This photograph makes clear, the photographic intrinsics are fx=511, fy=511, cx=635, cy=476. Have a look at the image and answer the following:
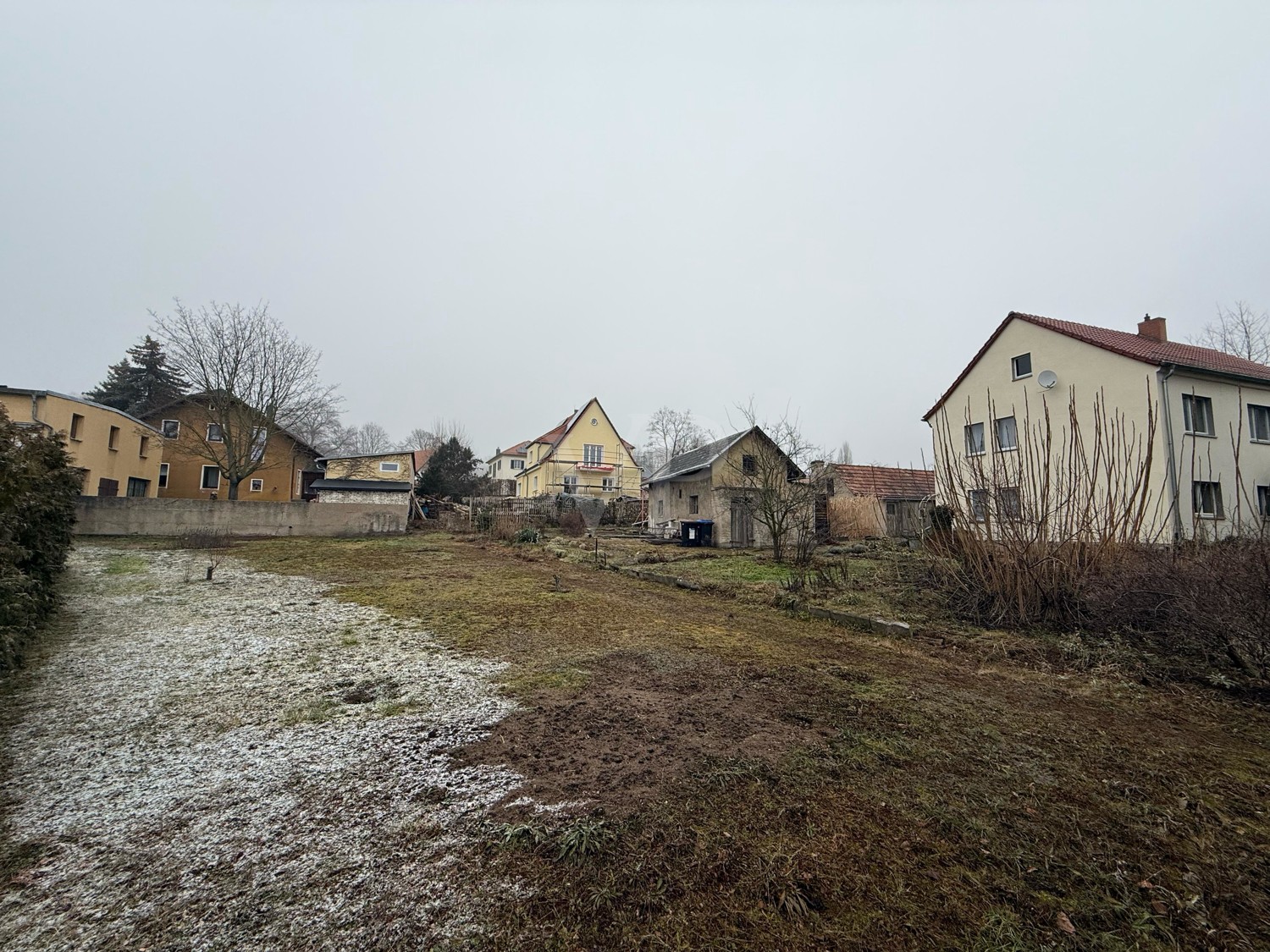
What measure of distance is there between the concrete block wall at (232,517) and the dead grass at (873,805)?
58.0ft

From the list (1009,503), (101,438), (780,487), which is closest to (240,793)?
(1009,503)

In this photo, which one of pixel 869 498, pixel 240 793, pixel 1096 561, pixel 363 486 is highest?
pixel 363 486

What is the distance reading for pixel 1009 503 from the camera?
6.39 meters

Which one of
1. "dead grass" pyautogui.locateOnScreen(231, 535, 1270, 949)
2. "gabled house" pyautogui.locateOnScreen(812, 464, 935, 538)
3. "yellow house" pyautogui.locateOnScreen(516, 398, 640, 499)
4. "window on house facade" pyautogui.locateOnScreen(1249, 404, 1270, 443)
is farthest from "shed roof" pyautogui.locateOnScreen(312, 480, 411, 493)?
"window on house facade" pyautogui.locateOnScreen(1249, 404, 1270, 443)

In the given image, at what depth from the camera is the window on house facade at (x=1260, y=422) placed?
15.4m

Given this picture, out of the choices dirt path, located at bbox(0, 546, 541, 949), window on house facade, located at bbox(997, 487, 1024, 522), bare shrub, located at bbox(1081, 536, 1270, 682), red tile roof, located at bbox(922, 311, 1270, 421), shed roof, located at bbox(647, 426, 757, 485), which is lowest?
dirt path, located at bbox(0, 546, 541, 949)

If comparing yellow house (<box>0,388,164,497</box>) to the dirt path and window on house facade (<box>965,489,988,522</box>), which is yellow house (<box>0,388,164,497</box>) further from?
window on house facade (<box>965,489,988,522</box>)

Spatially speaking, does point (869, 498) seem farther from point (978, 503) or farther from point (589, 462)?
point (589, 462)

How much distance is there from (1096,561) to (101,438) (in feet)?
111

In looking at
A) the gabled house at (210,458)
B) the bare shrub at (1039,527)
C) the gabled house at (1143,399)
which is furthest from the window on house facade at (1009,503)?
the gabled house at (210,458)

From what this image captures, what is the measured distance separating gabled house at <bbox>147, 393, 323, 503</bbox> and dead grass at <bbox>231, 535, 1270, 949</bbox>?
28334 millimetres

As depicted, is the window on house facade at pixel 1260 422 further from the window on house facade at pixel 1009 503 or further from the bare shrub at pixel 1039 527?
the window on house facade at pixel 1009 503

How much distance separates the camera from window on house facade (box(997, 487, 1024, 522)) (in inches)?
249

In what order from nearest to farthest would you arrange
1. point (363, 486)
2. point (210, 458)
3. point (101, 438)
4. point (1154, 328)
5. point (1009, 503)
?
point (1009, 503), point (1154, 328), point (101, 438), point (210, 458), point (363, 486)
